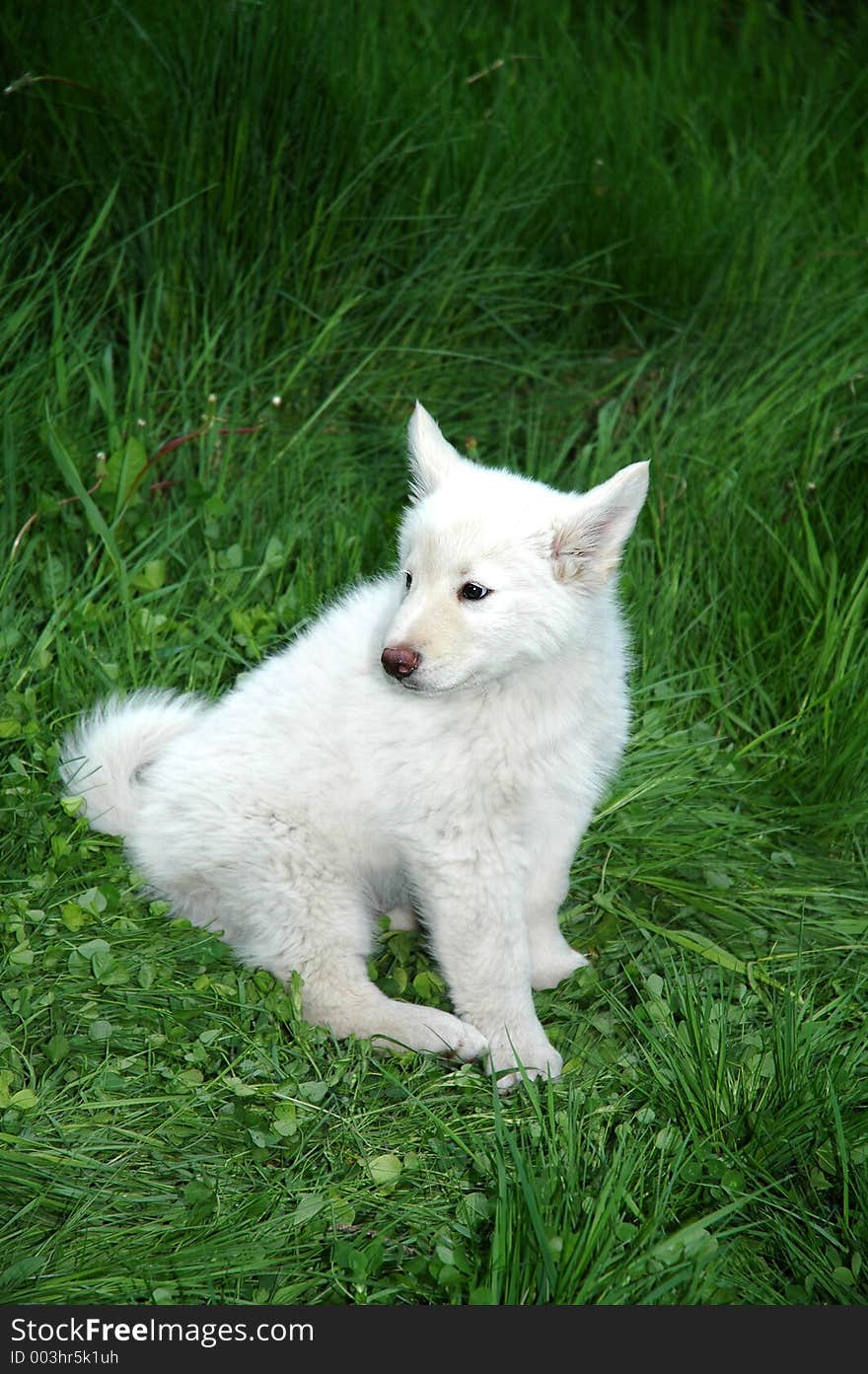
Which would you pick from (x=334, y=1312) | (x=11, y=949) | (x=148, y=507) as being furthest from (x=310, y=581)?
(x=334, y=1312)

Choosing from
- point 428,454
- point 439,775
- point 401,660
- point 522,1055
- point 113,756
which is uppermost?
point 428,454

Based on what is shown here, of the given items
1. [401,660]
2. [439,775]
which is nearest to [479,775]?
[439,775]

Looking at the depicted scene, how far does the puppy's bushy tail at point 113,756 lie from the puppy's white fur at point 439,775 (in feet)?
0.39

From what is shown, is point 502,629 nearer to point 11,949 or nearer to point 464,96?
point 11,949

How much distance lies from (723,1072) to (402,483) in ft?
8.15

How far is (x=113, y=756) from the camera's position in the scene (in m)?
3.51

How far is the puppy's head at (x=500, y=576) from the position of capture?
9.53 ft

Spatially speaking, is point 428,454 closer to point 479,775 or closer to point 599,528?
point 599,528

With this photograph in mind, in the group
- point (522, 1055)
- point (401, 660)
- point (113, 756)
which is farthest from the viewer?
point (113, 756)

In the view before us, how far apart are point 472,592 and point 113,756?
1141mm

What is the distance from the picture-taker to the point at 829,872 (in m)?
3.76

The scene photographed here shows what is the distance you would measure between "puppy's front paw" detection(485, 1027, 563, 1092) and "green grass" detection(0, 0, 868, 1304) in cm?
11

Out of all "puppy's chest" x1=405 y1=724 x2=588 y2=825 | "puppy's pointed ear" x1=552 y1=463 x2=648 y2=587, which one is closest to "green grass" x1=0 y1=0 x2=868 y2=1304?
"puppy's chest" x1=405 y1=724 x2=588 y2=825

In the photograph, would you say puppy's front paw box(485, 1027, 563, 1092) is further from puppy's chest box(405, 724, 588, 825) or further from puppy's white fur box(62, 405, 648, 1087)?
puppy's chest box(405, 724, 588, 825)
